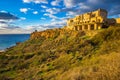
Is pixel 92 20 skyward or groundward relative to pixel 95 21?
skyward

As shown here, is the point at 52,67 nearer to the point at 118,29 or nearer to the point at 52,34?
the point at 118,29

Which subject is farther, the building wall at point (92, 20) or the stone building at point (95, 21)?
the building wall at point (92, 20)

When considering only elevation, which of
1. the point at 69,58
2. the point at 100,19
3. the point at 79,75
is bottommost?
the point at 69,58

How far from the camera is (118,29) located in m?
28.6

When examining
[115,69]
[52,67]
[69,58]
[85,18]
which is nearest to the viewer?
[115,69]

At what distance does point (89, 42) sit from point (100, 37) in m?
1.92

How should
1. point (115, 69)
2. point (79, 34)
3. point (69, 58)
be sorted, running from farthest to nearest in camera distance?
point (79, 34) < point (69, 58) < point (115, 69)

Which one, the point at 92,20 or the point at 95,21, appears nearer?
the point at 95,21

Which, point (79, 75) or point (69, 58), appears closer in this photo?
point (79, 75)

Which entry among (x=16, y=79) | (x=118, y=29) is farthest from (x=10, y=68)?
(x=118, y=29)

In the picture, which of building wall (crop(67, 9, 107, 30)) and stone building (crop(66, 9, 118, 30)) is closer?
stone building (crop(66, 9, 118, 30))

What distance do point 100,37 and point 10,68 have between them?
48.3 feet

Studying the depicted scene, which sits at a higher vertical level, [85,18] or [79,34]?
[85,18]

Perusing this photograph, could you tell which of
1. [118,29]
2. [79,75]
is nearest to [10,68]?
[118,29]
